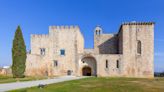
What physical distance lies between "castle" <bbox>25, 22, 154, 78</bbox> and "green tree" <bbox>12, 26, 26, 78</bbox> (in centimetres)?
676

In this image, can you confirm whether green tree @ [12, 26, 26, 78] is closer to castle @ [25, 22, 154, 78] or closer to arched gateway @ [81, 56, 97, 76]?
castle @ [25, 22, 154, 78]

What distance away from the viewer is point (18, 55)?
4512 centimetres

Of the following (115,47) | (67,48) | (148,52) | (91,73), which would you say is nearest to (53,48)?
(67,48)

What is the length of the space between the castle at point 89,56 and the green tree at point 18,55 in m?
6.76

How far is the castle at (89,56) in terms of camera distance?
168 feet

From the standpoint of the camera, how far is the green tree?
145ft

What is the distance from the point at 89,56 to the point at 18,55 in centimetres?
1444

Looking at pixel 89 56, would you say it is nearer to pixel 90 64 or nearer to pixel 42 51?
pixel 90 64

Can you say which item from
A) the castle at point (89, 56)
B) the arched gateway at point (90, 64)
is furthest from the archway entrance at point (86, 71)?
the arched gateway at point (90, 64)

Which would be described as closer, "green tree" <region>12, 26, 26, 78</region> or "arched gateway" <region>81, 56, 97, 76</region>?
"green tree" <region>12, 26, 26, 78</region>

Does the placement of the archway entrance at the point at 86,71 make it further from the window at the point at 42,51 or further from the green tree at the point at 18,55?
the green tree at the point at 18,55

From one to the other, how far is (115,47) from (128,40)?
862 centimetres

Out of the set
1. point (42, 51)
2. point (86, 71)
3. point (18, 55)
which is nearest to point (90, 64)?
point (86, 71)

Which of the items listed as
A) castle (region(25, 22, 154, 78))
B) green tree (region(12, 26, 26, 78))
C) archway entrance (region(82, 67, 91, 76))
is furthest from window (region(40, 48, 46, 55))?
green tree (region(12, 26, 26, 78))
